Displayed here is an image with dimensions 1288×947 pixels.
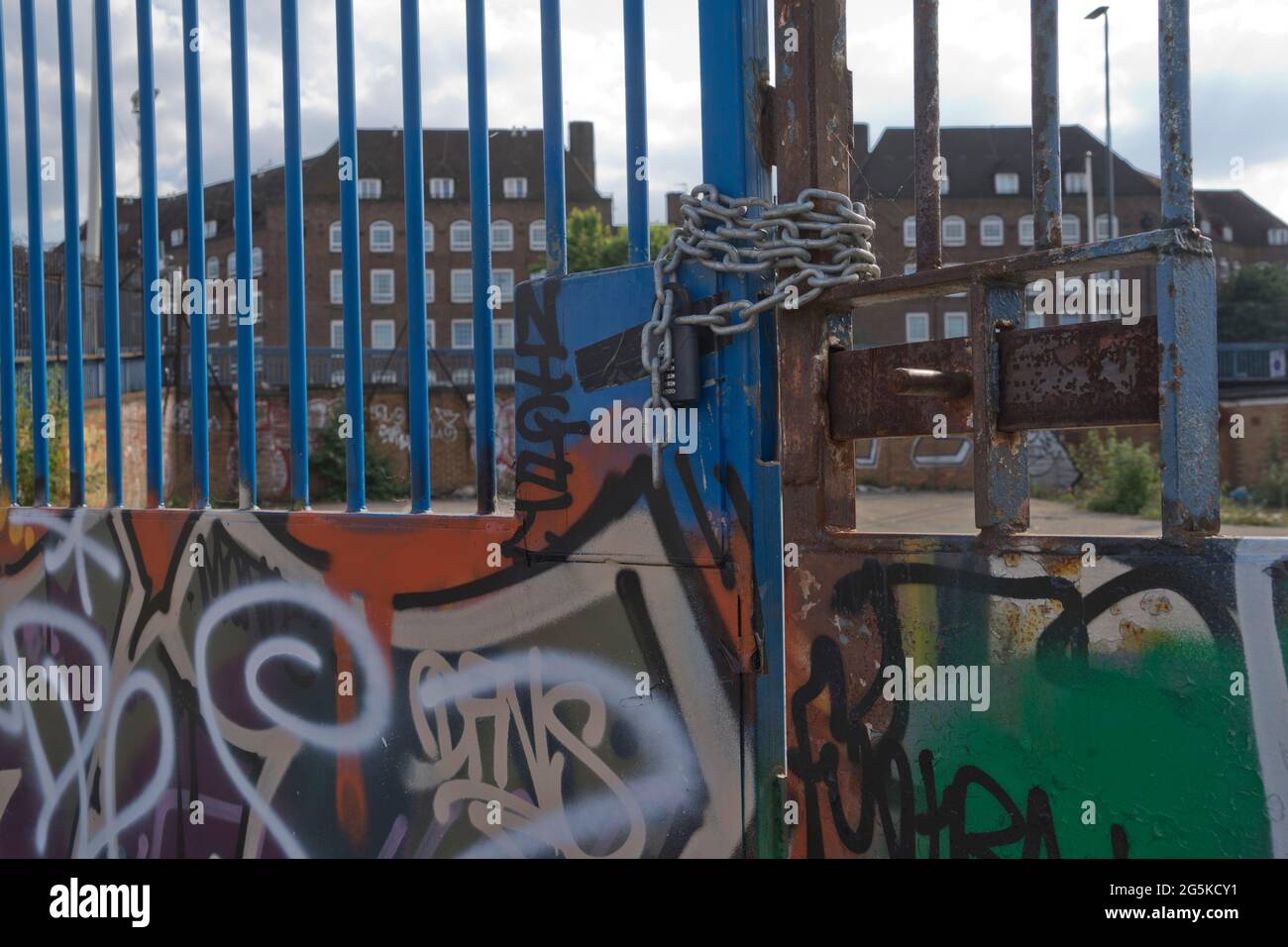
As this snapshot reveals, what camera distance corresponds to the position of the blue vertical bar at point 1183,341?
72.2 inches

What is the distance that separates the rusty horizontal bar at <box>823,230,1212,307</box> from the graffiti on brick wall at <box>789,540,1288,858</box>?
1.63 feet

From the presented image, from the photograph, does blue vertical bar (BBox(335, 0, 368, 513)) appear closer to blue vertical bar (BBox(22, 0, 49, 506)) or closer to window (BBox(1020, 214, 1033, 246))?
blue vertical bar (BBox(22, 0, 49, 506))

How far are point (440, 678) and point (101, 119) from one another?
266cm

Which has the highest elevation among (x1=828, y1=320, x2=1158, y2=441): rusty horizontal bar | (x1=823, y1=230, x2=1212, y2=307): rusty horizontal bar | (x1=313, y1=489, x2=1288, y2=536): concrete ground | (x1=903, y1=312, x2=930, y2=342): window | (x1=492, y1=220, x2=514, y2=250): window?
(x1=903, y1=312, x2=930, y2=342): window

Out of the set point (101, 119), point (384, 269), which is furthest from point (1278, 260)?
point (101, 119)

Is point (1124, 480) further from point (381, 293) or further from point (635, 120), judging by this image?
point (381, 293)

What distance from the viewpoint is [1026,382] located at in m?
2.04

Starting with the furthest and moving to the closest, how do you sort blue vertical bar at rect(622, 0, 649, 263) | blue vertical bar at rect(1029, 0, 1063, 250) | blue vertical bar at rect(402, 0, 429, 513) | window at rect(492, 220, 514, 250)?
window at rect(492, 220, 514, 250)
blue vertical bar at rect(402, 0, 429, 513)
blue vertical bar at rect(622, 0, 649, 263)
blue vertical bar at rect(1029, 0, 1063, 250)

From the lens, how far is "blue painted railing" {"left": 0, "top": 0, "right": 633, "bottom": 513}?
2.89m

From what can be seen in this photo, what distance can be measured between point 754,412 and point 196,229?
7.85 ft

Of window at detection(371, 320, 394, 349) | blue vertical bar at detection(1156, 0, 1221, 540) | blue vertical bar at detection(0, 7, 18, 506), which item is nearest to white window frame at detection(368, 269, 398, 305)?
window at detection(371, 320, 394, 349)

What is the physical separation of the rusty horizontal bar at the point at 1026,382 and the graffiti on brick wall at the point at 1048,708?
0.83 feet

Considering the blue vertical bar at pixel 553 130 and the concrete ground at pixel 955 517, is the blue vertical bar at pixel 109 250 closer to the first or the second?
the blue vertical bar at pixel 553 130
